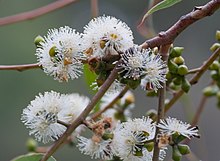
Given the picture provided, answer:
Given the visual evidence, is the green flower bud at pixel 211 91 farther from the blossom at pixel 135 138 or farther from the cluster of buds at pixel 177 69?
the blossom at pixel 135 138

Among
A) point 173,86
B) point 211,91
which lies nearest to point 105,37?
point 173,86

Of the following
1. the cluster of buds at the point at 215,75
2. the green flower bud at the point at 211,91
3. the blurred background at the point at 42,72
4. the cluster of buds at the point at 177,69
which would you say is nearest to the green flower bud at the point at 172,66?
the cluster of buds at the point at 177,69

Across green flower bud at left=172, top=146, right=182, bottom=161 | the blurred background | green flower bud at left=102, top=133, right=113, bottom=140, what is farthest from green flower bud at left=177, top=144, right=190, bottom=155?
the blurred background

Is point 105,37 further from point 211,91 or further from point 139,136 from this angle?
point 211,91

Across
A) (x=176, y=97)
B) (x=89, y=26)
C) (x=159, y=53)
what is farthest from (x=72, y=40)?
(x=176, y=97)

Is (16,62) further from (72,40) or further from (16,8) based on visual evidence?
(72,40)
